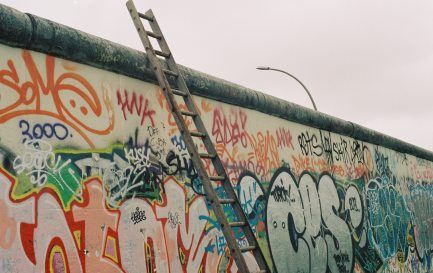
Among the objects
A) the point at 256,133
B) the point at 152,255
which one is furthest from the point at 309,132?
the point at 152,255

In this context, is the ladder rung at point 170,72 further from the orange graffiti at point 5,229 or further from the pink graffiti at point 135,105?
the orange graffiti at point 5,229

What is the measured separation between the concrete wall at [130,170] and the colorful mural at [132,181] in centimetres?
1

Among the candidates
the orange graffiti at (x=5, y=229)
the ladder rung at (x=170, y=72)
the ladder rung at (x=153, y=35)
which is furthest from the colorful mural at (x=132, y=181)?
the ladder rung at (x=153, y=35)

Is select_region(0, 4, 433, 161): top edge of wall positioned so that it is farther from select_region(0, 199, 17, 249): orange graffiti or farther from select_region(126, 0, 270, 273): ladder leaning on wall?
select_region(0, 199, 17, 249): orange graffiti

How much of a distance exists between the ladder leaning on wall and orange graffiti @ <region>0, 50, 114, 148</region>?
618mm

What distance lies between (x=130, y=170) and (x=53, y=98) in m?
1.01

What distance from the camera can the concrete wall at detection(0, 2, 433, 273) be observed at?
160 inches

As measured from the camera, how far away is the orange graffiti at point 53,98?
4.06 m

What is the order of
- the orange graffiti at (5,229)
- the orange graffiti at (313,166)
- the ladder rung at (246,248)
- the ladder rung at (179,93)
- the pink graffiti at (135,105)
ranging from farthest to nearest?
the orange graffiti at (313,166)
the ladder rung at (179,93)
the pink graffiti at (135,105)
the ladder rung at (246,248)
the orange graffiti at (5,229)

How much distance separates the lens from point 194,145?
510 centimetres

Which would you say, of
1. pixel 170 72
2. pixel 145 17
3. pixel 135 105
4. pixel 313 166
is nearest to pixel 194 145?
pixel 135 105

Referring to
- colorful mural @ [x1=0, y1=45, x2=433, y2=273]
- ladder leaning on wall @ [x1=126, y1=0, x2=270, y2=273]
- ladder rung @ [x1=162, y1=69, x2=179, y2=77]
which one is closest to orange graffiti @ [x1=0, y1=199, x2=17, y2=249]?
colorful mural @ [x1=0, y1=45, x2=433, y2=273]

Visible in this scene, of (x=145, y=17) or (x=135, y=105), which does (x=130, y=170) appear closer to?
(x=135, y=105)

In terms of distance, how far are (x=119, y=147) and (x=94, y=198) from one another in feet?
1.90
